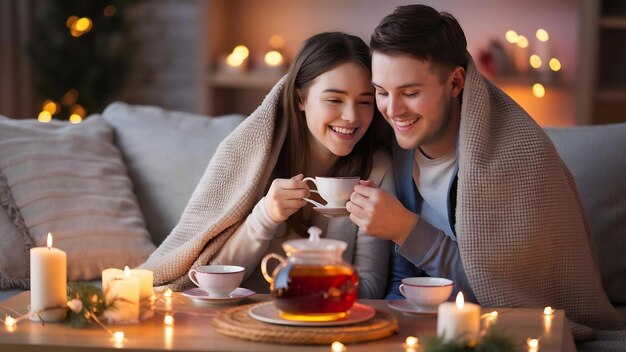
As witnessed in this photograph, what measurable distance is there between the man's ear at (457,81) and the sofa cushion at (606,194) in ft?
1.76

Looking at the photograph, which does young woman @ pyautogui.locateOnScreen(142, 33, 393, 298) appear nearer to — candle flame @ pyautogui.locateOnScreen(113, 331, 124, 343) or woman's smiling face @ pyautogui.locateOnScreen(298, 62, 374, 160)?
woman's smiling face @ pyautogui.locateOnScreen(298, 62, 374, 160)

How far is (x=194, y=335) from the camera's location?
1662mm

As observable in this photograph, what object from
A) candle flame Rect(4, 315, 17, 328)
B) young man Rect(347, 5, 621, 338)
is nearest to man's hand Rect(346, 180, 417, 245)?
young man Rect(347, 5, 621, 338)

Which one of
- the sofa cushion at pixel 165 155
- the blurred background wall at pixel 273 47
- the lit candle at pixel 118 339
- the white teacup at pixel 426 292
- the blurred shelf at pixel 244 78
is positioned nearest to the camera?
the lit candle at pixel 118 339

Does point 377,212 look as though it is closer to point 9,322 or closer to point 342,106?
point 342,106

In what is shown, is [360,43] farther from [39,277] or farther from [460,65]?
[39,277]

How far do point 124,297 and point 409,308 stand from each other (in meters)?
0.54

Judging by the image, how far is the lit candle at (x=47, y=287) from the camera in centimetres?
176

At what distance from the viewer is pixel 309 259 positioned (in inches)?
Result: 64.3

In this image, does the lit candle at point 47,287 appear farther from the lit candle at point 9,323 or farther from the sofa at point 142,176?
the sofa at point 142,176

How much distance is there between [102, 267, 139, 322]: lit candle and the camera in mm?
1742

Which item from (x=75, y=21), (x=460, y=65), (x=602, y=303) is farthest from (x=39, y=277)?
(x=75, y=21)

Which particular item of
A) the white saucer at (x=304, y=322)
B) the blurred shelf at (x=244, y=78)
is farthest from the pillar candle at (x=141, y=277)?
the blurred shelf at (x=244, y=78)

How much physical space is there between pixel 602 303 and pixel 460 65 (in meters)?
0.63
